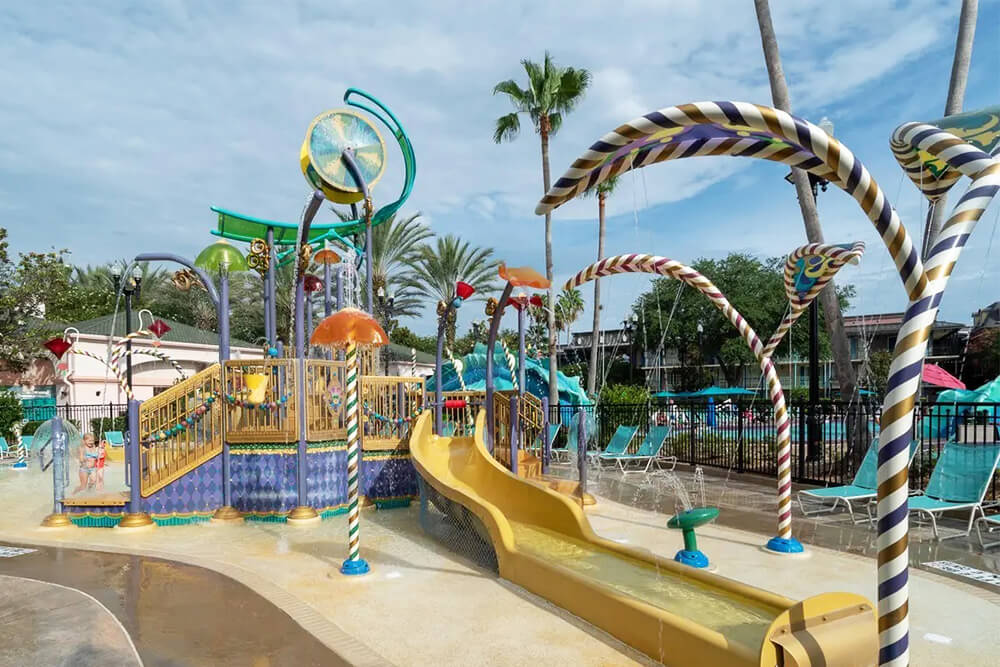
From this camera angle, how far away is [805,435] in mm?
15500

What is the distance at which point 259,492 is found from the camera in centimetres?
1044

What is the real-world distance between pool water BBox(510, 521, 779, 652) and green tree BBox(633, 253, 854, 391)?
3270cm

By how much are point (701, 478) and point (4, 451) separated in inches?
769

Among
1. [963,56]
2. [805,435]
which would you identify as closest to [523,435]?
[805,435]

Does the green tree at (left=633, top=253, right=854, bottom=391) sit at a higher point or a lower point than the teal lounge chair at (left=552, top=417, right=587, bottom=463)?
higher

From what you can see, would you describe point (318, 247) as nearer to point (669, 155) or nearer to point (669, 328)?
point (669, 155)

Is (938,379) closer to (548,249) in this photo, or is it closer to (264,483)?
(548,249)

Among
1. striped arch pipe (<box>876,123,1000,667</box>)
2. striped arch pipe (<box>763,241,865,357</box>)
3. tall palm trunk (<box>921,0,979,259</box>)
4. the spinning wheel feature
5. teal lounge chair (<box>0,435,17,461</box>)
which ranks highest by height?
tall palm trunk (<box>921,0,979,259</box>)

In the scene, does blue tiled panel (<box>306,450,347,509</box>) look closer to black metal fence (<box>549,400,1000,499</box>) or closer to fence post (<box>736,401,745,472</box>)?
black metal fence (<box>549,400,1000,499</box>)

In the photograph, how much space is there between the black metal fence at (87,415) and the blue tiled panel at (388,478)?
1556cm

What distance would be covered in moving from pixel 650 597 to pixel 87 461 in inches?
427

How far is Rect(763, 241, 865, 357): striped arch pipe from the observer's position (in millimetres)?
6852

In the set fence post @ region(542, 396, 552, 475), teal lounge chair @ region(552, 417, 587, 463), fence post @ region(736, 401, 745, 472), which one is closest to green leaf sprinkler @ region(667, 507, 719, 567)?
fence post @ region(542, 396, 552, 475)

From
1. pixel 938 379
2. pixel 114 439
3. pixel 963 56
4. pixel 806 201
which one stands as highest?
pixel 963 56
